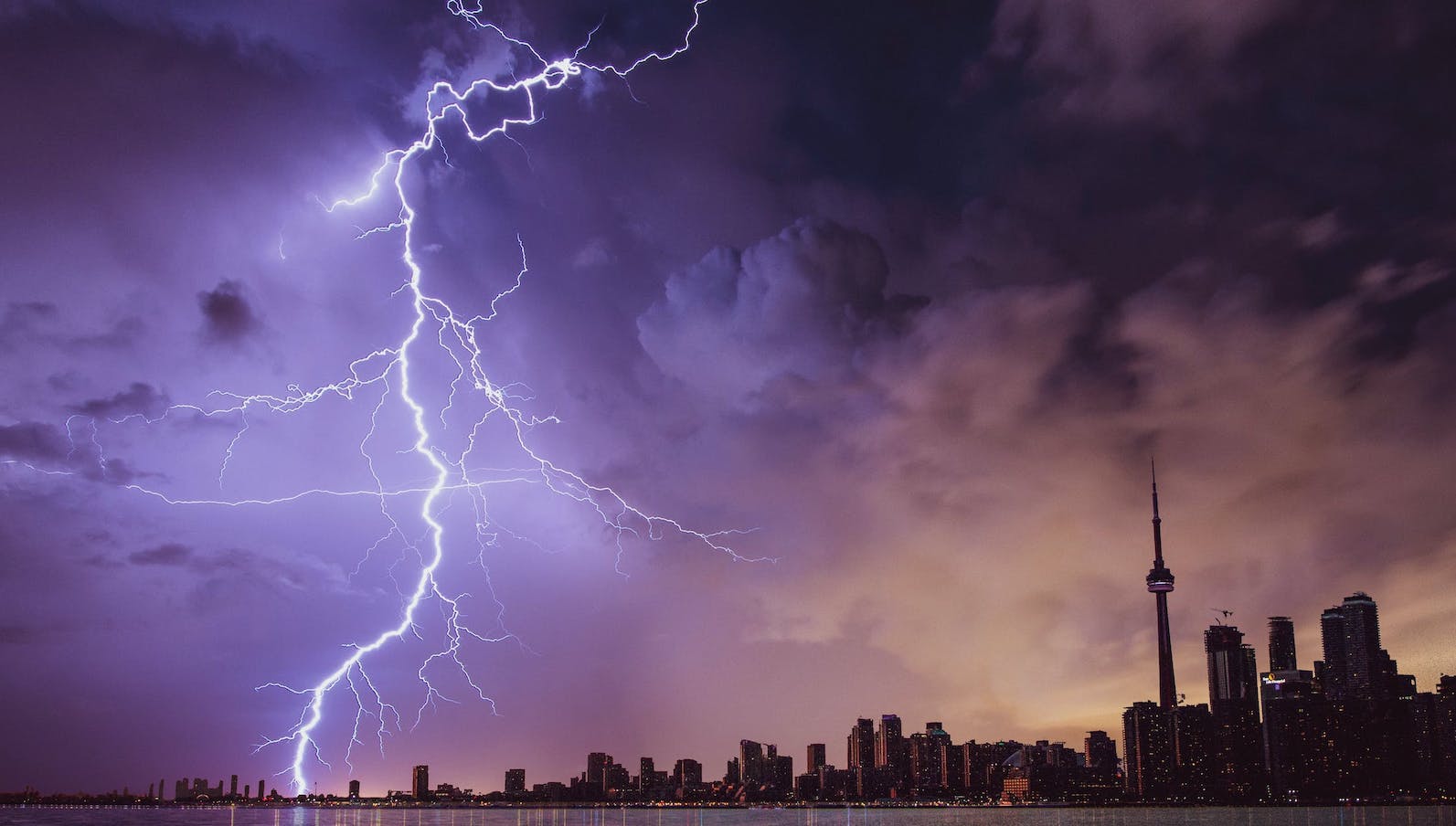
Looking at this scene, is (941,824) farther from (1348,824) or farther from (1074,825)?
(1348,824)

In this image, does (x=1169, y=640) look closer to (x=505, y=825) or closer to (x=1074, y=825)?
(x=1074, y=825)

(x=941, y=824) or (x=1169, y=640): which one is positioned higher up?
(x=1169, y=640)

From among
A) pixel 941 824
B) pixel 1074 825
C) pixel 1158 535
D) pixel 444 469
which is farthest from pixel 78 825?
pixel 1158 535

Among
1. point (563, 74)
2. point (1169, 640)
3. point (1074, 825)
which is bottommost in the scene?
point (1074, 825)

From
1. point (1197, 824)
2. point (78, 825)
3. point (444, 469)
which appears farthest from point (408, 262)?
point (1197, 824)

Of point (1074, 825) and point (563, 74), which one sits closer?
point (563, 74)

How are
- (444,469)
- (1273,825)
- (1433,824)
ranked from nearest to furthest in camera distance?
(444,469)
(1433,824)
(1273,825)

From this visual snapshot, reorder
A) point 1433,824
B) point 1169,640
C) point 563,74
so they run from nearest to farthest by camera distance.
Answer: point 563,74 → point 1433,824 → point 1169,640

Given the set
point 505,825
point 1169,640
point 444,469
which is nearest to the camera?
point 444,469

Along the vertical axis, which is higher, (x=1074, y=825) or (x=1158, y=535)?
(x=1158, y=535)
